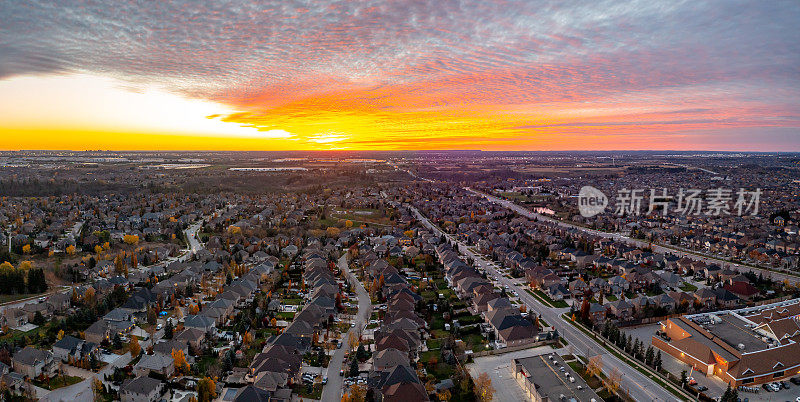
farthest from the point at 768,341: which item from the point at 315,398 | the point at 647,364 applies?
the point at 315,398

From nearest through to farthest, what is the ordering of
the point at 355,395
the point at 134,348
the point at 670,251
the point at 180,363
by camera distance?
1. the point at 355,395
2. the point at 180,363
3. the point at 134,348
4. the point at 670,251

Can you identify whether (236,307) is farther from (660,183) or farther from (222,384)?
(660,183)

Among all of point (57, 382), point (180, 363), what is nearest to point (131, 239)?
point (57, 382)

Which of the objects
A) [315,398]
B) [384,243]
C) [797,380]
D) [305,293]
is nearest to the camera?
[315,398]

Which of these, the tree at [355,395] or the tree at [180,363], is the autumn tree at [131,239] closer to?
the tree at [180,363]

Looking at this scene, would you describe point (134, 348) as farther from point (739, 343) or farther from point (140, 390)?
point (739, 343)

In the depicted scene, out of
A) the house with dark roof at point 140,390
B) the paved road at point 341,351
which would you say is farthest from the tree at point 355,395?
the house with dark roof at point 140,390

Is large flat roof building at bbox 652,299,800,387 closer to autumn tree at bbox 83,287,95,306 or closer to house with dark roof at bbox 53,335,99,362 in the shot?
house with dark roof at bbox 53,335,99,362
